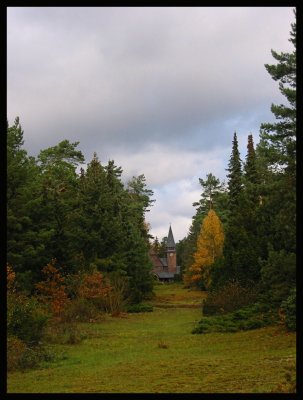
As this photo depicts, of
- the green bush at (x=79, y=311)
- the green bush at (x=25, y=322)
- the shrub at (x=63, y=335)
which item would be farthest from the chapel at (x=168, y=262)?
the green bush at (x=25, y=322)

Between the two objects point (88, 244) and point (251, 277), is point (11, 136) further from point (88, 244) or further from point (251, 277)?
point (251, 277)

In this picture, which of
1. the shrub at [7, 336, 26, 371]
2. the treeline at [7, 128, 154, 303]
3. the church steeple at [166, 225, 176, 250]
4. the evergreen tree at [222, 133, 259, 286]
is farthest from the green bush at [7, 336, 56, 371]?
the church steeple at [166, 225, 176, 250]

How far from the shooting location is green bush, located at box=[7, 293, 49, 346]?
17.8m

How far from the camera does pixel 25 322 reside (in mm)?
18156

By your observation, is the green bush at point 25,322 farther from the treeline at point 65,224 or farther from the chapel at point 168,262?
the chapel at point 168,262

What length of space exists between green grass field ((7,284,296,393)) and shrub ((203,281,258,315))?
483 centimetres

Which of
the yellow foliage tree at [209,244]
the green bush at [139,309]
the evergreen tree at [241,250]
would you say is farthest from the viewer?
the yellow foliage tree at [209,244]

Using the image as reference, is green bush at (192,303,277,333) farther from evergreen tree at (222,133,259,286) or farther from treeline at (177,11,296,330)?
evergreen tree at (222,133,259,286)

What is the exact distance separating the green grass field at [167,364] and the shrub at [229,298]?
4826 mm

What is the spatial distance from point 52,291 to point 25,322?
29.4 ft

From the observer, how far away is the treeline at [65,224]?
27.8 metres

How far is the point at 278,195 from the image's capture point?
16.3 metres
